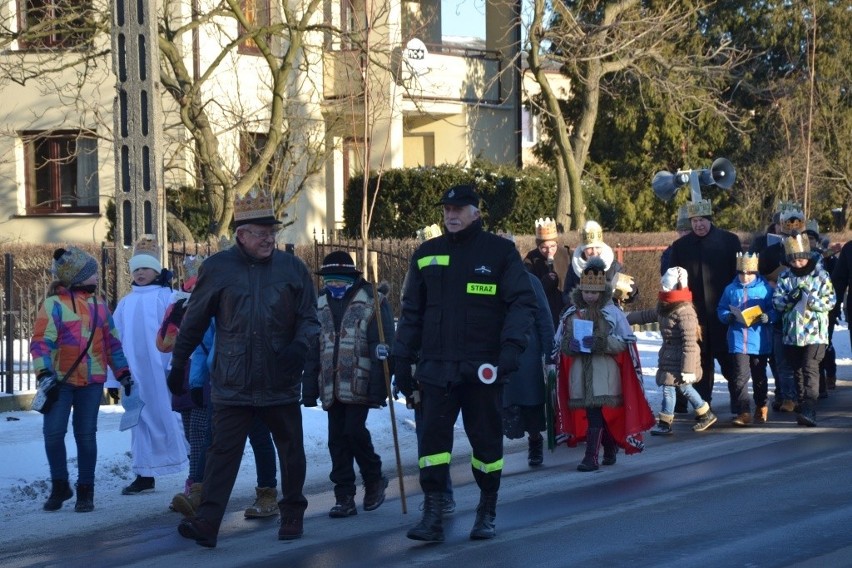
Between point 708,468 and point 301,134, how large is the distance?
1541 centimetres

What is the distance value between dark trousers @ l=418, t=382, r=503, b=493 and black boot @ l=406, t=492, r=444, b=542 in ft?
0.20

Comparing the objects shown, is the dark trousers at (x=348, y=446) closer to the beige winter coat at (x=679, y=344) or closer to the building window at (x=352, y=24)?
the beige winter coat at (x=679, y=344)

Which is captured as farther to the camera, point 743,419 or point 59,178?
point 59,178

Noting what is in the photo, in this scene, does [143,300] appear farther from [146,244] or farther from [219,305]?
[219,305]

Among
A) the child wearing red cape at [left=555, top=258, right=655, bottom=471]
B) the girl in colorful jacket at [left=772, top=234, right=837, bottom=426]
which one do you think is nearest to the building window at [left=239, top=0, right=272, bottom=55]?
the girl in colorful jacket at [left=772, top=234, right=837, bottom=426]

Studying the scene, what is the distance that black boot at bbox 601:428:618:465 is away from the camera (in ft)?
33.7

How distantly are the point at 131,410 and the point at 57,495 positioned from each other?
76 cm

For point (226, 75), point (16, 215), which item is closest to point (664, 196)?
point (226, 75)

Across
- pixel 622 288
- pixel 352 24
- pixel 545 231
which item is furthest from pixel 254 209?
pixel 352 24

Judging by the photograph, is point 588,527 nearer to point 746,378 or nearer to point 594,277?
point 594,277

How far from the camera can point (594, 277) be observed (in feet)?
33.6

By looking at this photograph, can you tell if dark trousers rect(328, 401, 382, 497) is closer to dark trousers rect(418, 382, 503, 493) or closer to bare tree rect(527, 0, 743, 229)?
dark trousers rect(418, 382, 503, 493)

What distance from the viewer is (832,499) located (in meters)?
8.49

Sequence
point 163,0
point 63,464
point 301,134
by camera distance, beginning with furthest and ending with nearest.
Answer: point 301,134
point 163,0
point 63,464
